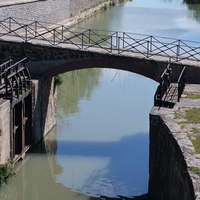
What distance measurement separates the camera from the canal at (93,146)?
1491cm

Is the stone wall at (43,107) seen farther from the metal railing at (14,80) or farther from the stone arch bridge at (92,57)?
the stone arch bridge at (92,57)

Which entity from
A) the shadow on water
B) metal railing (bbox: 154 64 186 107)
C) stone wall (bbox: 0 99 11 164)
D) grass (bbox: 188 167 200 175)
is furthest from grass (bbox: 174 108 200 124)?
stone wall (bbox: 0 99 11 164)

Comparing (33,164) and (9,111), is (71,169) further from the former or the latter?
(9,111)

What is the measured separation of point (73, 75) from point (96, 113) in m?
4.77

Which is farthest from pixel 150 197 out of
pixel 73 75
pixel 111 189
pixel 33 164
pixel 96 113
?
pixel 73 75

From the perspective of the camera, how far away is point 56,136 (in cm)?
1903

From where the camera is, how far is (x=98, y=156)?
17047 mm

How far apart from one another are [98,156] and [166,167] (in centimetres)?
549

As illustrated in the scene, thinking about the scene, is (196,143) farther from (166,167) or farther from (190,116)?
(190,116)

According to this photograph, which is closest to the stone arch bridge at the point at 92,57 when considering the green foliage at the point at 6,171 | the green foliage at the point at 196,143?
the green foliage at the point at 6,171

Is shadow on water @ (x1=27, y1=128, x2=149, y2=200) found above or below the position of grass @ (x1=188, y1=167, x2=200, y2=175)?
below

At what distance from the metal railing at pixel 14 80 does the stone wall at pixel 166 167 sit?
14.2 ft

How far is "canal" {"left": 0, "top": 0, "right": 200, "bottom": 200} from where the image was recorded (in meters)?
14.9

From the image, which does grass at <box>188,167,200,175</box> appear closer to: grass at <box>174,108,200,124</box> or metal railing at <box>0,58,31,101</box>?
grass at <box>174,108,200,124</box>
